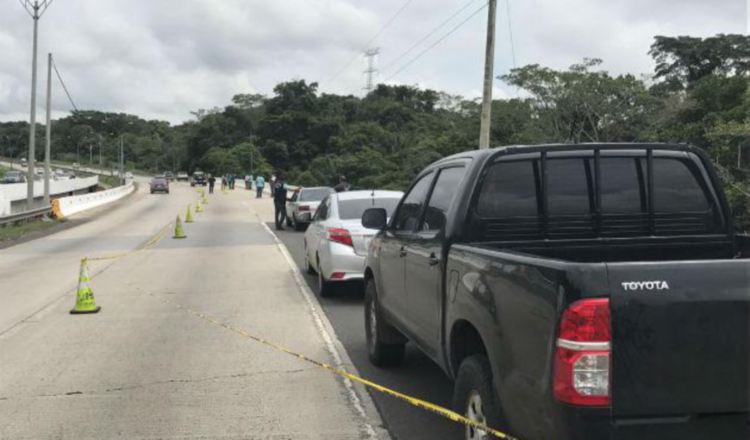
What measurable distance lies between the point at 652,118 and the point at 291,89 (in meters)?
77.5

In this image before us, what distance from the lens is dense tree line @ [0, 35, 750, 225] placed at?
168 ft

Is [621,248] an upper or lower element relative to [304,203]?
lower

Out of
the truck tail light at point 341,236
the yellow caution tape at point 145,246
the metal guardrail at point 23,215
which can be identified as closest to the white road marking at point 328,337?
the truck tail light at point 341,236

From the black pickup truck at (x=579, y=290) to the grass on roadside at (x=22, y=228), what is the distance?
2021 cm

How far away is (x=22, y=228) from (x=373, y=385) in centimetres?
2348

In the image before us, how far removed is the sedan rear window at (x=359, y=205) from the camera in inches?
423

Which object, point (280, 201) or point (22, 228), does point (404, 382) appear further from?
point (22, 228)

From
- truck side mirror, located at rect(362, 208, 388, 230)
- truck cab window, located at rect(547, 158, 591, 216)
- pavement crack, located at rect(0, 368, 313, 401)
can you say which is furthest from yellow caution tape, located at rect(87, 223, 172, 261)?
truck cab window, located at rect(547, 158, 591, 216)

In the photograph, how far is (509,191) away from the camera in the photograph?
4.53 meters

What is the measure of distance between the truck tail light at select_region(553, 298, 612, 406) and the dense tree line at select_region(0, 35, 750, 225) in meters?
12.1

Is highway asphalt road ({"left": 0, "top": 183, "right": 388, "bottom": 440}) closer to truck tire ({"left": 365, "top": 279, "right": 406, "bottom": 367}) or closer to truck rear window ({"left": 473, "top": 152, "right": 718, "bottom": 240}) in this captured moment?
truck tire ({"left": 365, "top": 279, "right": 406, "bottom": 367})

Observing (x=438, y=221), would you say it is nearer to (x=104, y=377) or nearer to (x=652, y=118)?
(x=104, y=377)

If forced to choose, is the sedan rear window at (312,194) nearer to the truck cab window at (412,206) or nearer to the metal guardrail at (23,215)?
the metal guardrail at (23,215)

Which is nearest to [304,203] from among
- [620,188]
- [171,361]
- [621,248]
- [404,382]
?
[171,361]
